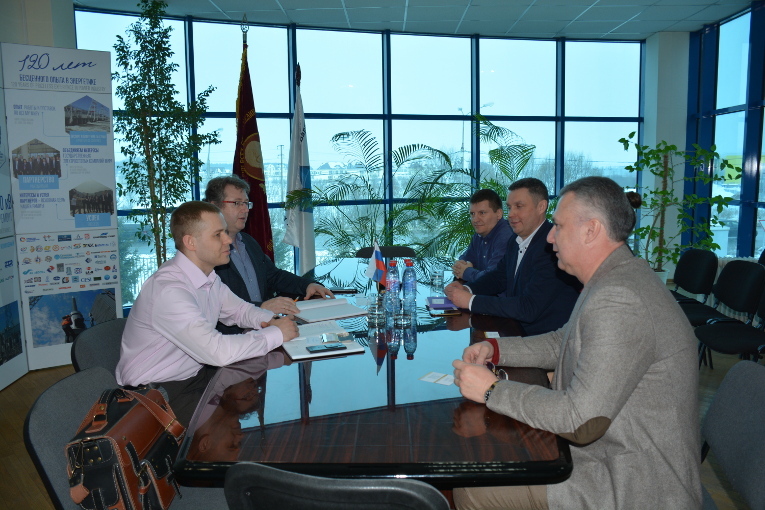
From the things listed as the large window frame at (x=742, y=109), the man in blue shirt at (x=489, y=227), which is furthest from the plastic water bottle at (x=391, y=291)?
the large window frame at (x=742, y=109)

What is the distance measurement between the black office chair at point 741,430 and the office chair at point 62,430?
1506mm

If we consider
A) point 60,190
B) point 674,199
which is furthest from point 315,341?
point 674,199

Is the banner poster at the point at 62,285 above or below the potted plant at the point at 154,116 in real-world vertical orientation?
below

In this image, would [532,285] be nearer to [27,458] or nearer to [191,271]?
[191,271]

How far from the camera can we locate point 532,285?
9.18ft

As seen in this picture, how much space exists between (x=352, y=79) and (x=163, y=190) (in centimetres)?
291

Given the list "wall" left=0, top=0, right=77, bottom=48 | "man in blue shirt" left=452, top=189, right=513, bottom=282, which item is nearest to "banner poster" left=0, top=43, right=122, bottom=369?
"wall" left=0, top=0, right=77, bottom=48

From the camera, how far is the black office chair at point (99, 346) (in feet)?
7.00

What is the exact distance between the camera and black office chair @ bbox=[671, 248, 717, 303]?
4773mm

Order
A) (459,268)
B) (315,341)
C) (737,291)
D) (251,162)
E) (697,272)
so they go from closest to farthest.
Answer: (315,341), (459,268), (737,291), (697,272), (251,162)

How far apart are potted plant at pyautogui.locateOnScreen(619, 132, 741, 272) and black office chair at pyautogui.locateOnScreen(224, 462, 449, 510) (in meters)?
6.29

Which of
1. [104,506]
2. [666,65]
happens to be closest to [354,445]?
Result: [104,506]

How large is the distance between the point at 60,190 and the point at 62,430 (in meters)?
3.70

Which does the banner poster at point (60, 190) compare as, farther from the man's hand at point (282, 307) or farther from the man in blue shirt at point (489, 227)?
the man in blue shirt at point (489, 227)
